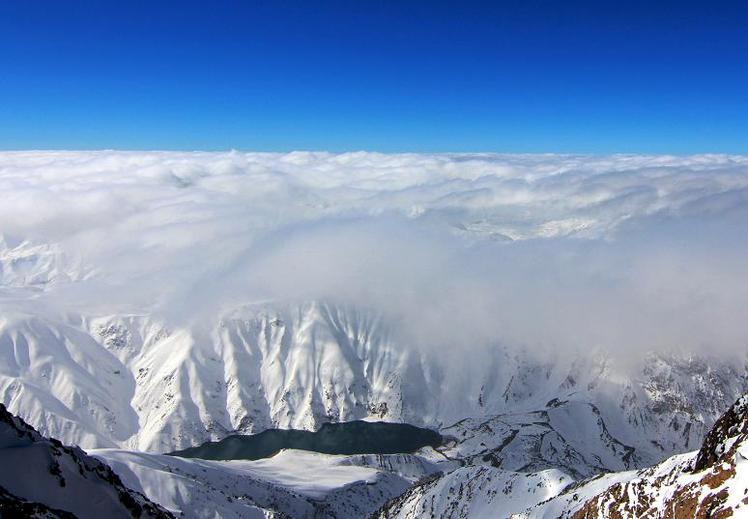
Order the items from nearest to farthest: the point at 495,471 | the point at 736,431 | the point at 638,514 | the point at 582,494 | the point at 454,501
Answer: the point at 736,431, the point at 638,514, the point at 582,494, the point at 454,501, the point at 495,471

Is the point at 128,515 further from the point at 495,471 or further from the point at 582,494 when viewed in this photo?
the point at 495,471

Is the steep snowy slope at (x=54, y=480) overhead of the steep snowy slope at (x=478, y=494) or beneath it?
overhead

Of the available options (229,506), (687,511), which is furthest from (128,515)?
(229,506)

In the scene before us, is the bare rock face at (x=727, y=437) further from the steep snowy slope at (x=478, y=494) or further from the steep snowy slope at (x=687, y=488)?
the steep snowy slope at (x=478, y=494)

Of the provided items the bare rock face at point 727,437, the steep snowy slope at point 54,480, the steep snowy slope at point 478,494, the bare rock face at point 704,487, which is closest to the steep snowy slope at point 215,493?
the steep snowy slope at point 478,494

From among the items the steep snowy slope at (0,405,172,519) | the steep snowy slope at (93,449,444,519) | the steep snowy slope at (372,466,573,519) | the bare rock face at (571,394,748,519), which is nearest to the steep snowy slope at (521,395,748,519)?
the bare rock face at (571,394,748,519)

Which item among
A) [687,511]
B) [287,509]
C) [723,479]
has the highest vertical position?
[723,479]

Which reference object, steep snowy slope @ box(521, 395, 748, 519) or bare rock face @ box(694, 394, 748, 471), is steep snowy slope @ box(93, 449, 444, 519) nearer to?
steep snowy slope @ box(521, 395, 748, 519)

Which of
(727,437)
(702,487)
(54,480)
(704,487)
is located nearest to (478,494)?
(727,437)
